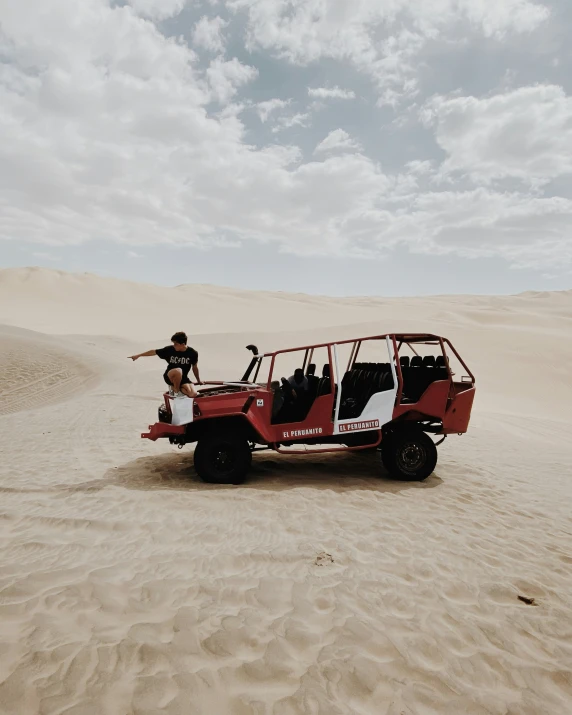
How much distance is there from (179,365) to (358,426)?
2.62m

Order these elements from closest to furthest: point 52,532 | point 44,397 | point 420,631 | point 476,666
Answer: point 476,666 → point 420,631 → point 52,532 → point 44,397

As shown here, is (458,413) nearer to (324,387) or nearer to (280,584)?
(324,387)

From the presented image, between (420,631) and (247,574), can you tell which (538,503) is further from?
(247,574)

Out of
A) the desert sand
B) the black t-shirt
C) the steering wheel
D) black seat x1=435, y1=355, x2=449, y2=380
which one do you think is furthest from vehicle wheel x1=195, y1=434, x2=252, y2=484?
black seat x1=435, y1=355, x2=449, y2=380

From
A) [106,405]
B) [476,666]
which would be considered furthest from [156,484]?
[106,405]

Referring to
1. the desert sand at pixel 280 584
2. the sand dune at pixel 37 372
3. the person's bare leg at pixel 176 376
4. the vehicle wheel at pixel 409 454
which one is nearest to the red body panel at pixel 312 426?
the desert sand at pixel 280 584

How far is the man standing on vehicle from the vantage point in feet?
20.9

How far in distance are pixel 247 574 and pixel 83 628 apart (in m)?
1.29

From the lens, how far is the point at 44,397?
50.3 feet

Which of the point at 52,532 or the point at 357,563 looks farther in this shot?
the point at 52,532

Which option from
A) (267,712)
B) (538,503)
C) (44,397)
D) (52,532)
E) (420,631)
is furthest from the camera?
(44,397)

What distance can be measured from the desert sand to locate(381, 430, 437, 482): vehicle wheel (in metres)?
0.22

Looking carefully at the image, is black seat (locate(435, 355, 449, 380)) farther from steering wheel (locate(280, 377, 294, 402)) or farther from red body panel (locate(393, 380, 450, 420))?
steering wheel (locate(280, 377, 294, 402))

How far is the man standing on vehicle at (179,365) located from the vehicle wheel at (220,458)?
0.72m
